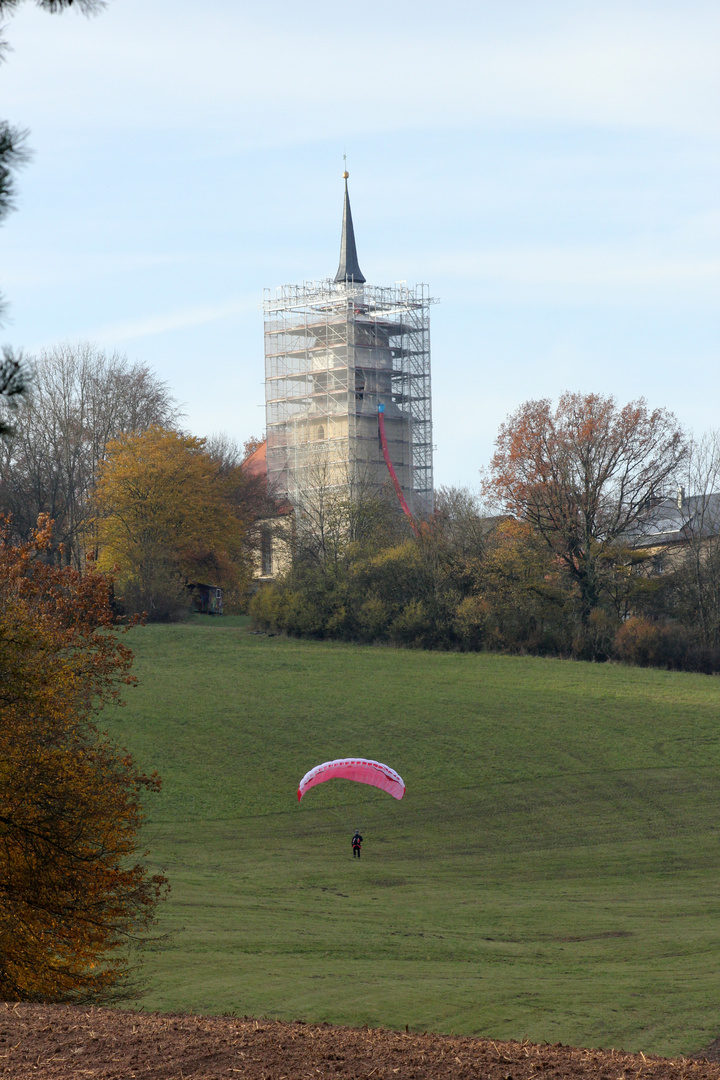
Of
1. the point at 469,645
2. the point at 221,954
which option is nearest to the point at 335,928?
the point at 221,954

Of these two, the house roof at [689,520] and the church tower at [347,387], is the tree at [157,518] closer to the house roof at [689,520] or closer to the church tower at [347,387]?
the church tower at [347,387]

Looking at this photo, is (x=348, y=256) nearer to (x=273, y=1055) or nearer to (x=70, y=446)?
(x=70, y=446)

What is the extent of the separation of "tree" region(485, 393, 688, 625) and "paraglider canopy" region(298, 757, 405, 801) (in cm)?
2529

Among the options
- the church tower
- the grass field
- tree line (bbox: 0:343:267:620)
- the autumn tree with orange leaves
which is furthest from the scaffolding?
the autumn tree with orange leaves

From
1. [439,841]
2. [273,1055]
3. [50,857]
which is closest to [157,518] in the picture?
[439,841]

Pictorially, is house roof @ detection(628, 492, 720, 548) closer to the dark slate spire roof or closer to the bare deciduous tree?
the bare deciduous tree

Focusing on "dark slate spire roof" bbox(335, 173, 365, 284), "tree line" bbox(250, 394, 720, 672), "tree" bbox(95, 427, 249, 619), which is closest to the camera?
"tree line" bbox(250, 394, 720, 672)

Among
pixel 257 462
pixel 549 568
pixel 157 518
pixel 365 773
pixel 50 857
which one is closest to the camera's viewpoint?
pixel 50 857

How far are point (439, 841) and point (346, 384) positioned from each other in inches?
2194

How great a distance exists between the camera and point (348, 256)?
305ft

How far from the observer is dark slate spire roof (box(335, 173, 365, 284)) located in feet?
301

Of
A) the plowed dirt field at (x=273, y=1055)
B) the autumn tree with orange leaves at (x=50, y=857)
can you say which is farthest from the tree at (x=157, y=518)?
the plowed dirt field at (x=273, y=1055)

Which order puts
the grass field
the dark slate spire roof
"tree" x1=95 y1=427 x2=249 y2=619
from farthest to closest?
1. the dark slate spire roof
2. "tree" x1=95 y1=427 x2=249 y2=619
3. the grass field

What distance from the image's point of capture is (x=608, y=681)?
4634 cm
